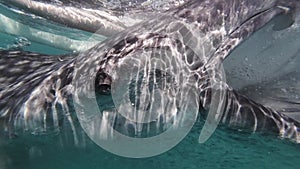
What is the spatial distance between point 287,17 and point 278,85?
4.00 ft

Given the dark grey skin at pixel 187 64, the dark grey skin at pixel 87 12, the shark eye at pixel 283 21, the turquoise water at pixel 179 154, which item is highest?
the dark grey skin at pixel 87 12

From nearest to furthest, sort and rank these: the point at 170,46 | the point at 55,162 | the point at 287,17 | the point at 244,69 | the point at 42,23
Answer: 1. the point at 170,46
2. the point at 55,162
3. the point at 287,17
4. the point at 244,69
5. the point at 42,23

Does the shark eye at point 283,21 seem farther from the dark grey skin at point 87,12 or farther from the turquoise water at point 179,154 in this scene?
the dark grey skin at point 87,12

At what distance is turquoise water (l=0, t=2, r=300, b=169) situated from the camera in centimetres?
332

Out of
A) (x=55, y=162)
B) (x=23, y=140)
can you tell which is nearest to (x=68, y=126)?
(x=23, y=140)

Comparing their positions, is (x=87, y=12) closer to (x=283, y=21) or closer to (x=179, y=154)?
(x=283, y=21)

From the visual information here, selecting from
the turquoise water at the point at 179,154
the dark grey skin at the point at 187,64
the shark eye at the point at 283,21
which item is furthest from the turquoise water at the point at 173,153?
the shark eye at the point at 283,21

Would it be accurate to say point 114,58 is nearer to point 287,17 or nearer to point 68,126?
point 68,126

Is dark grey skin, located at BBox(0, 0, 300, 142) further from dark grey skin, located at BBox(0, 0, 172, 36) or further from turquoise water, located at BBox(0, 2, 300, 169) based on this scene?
dark grey skin, located at BBox(0, 0, 172, 36)

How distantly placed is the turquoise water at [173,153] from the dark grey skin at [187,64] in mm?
168

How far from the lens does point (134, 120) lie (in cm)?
321

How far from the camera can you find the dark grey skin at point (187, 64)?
3.17m

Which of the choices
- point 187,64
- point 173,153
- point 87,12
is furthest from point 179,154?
point 87,12

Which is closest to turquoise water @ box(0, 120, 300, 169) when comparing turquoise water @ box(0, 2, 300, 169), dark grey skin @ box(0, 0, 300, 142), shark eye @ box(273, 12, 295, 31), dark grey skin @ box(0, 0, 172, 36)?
turquoise water @ box(0, 2, 300, 169)
